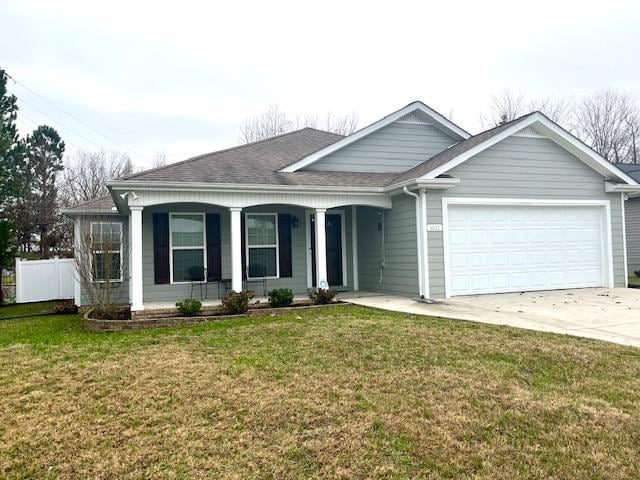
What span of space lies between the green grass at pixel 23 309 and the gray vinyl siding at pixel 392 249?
28.0 ft

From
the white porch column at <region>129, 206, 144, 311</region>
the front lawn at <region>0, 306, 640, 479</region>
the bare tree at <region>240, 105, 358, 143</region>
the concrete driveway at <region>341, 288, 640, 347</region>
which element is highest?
the bare tree at <region>240, 105, 358, 143</region>

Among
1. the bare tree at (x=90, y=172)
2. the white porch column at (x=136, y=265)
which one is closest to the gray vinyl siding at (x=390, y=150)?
the white porch column at (x=136, y=265)

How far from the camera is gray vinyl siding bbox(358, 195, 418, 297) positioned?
34.8ft

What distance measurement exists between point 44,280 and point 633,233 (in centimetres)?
2109

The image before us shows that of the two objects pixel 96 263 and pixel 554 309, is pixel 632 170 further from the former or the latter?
pixel 96 263

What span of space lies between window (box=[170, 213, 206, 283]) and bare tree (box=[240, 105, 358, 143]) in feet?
71.8

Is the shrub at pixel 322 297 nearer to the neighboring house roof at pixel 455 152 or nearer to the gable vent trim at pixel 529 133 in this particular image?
the neighboring house roof at pixel 455 152

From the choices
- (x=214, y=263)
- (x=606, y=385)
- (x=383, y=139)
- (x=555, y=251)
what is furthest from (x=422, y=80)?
(x=606, y=385)

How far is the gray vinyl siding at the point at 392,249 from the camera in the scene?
10.6 metres

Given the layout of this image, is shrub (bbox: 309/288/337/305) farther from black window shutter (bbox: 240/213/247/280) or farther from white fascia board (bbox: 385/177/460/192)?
white fascia board (bbox: 385/177/460/192)

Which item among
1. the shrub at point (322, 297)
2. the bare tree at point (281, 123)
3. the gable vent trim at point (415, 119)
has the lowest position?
the shrub at point (322, 297)

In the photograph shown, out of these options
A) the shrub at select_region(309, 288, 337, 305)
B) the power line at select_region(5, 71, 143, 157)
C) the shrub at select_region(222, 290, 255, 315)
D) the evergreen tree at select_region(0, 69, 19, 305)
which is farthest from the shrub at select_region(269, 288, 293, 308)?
the power line at select_region(5, 71, 143, 157)

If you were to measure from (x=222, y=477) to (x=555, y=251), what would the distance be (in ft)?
35.5

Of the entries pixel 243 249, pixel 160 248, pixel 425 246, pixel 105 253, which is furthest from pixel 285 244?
pixel 105 253
